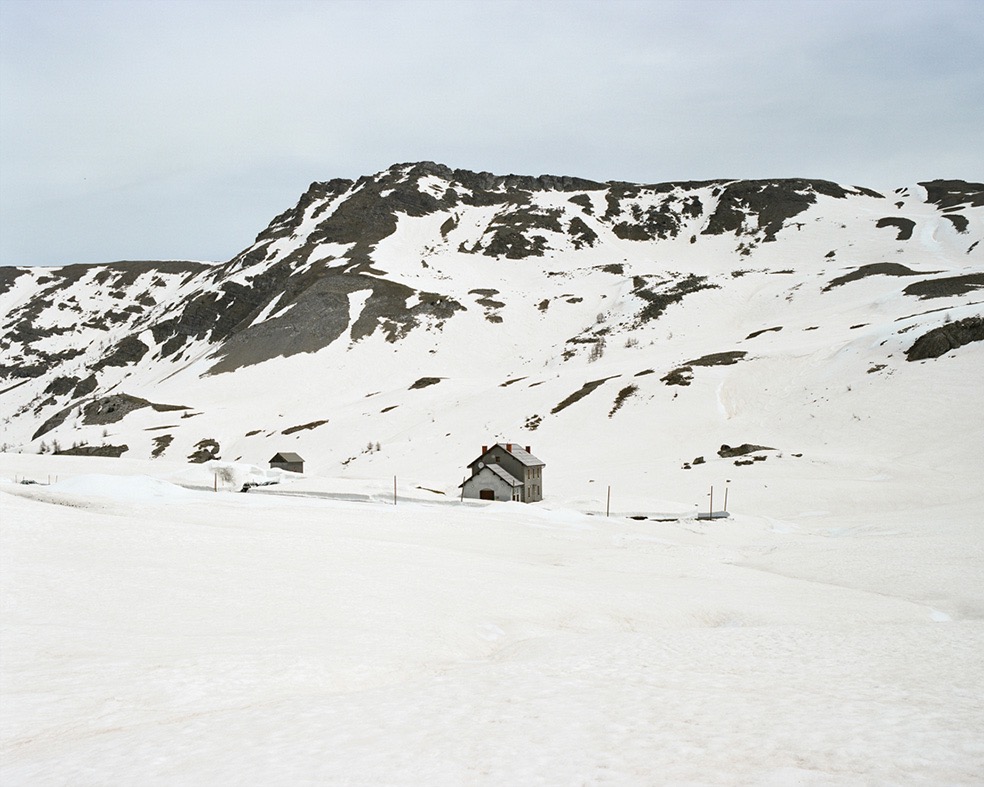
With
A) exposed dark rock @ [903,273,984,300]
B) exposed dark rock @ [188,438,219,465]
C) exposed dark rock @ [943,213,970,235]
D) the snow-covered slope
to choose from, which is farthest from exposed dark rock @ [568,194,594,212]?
exposed dark rock @ [188,438,219,465]

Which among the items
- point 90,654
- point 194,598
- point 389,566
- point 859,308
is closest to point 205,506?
point 389,566

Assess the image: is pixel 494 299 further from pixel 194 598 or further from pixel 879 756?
pixel 879 756

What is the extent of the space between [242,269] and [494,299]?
184 ft

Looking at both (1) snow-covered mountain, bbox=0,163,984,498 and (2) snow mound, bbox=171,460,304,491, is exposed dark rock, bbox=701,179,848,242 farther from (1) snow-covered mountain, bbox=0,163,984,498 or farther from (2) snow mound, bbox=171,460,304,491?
(2) snow mound, bbox=171,460,304,491

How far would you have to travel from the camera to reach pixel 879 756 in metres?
7.48

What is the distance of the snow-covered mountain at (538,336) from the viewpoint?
60812 mm

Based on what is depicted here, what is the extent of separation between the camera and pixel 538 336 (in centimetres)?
11675

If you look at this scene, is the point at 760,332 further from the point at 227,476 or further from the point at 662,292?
the point at 227,476

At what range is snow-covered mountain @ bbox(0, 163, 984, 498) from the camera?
60.8m

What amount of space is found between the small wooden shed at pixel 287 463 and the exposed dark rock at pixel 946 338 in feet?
172

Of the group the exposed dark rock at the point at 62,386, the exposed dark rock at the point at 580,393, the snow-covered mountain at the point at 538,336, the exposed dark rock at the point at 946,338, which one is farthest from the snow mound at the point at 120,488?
the exposed dark rock at the point at 62,386

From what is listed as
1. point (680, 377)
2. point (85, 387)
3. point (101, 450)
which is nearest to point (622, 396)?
point (680, 377)

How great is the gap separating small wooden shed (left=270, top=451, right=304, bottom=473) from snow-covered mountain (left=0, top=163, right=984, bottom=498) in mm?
5513

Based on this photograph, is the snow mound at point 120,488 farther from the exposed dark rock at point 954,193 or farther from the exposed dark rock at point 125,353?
the exposed dark rock at point 954,193
